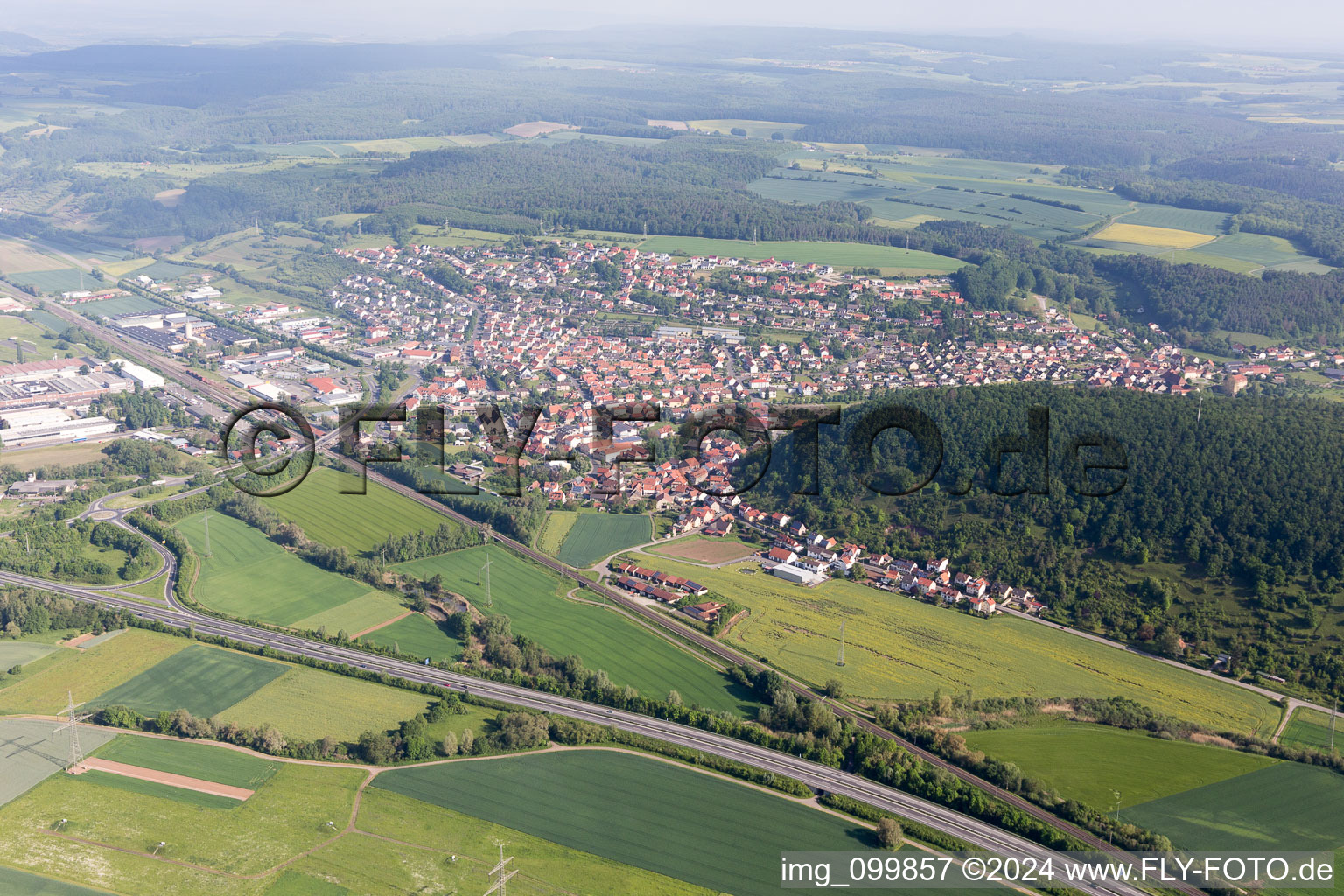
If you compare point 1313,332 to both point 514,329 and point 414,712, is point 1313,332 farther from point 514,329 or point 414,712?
point 414,712

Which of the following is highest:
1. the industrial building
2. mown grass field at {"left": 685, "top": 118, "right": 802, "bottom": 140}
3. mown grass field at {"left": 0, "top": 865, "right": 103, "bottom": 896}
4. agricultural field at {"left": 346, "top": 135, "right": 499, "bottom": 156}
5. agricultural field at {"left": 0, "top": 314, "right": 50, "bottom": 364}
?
mown grass field at {"left": 685, "top": 118, "right": 802, "bottom": 140}

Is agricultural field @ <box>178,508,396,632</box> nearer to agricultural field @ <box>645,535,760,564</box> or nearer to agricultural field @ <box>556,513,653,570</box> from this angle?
agricultural field @ <box>556,513,653,570</box>

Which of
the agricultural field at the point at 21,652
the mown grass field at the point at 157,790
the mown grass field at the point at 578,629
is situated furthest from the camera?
the agricultural field at the point at 21,652

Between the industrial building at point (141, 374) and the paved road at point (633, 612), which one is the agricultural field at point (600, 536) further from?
the industrial building at point (141, 374)

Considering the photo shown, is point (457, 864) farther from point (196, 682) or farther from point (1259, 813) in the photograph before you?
point (1259, 813)

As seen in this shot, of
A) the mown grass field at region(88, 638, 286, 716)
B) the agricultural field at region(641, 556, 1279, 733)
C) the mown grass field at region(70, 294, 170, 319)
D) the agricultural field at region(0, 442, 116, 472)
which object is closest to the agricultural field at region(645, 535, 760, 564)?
the agricultural field at region(641, 556, 1279, 733)

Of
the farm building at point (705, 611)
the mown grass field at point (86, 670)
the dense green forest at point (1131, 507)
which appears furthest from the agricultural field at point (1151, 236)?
the mown grass field at point (86, 670)
